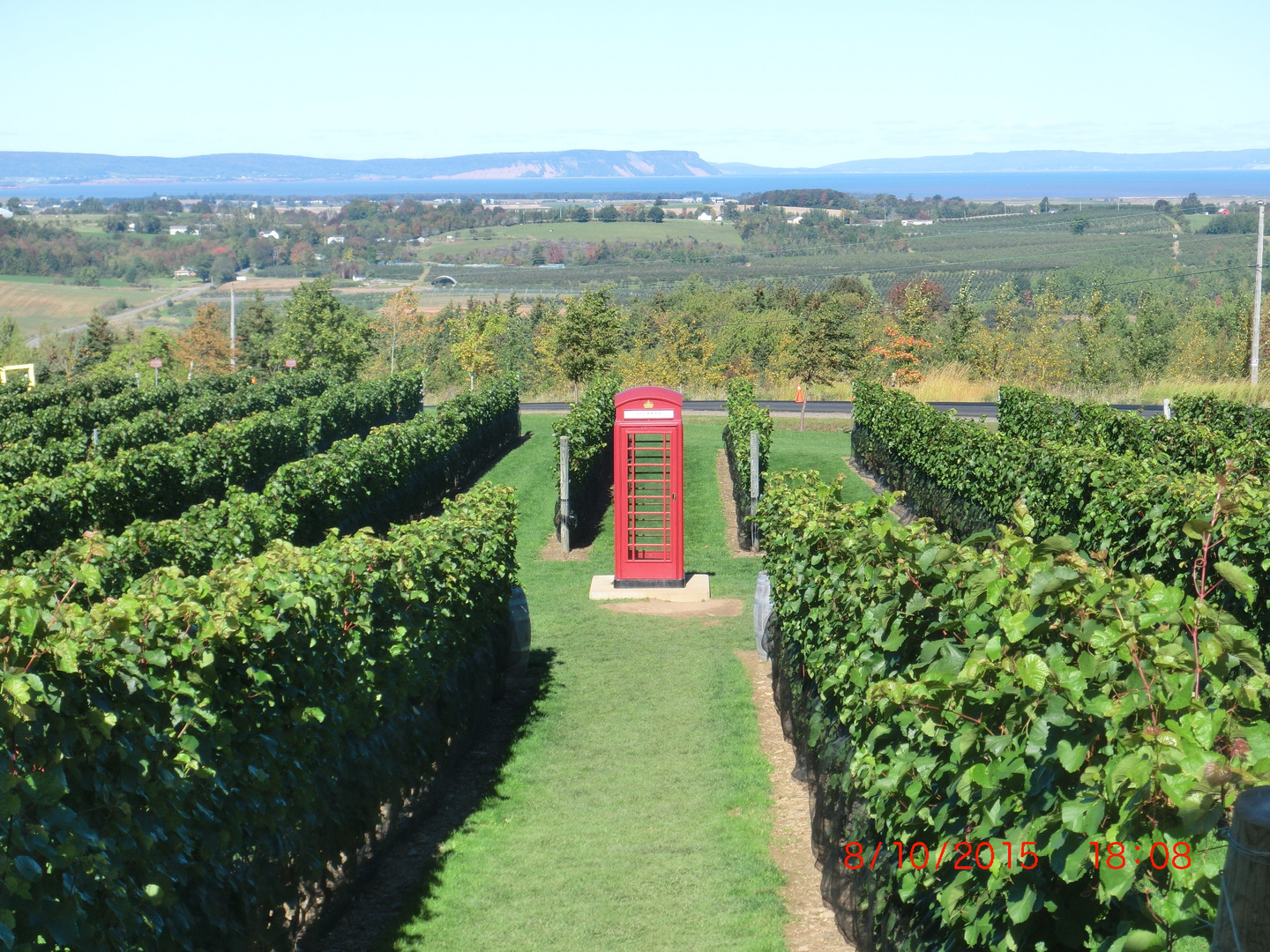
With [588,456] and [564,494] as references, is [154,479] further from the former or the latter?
[588,456]

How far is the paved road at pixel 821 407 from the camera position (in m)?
38.9

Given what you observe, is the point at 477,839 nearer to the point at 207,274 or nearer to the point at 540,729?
the point at 540,729

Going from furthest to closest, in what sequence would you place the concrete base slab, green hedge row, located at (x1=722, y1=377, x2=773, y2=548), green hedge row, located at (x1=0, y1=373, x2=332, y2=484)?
green hedge row, located at (x1=722, y1=377, x2=773, y2=548) → green hedge row, located at (x1=0, y1=373, x2=332, y2=484) → the concrete base slab

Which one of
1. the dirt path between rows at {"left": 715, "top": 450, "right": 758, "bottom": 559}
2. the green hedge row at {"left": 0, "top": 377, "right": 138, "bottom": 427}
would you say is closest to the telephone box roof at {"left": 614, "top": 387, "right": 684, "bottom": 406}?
the dirt path between rows at {"left": 715, "top": 450, "right": 758, "bottom": 559}

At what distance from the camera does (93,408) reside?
2906cm

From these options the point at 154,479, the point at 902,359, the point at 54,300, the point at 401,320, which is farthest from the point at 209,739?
the point at 54,300

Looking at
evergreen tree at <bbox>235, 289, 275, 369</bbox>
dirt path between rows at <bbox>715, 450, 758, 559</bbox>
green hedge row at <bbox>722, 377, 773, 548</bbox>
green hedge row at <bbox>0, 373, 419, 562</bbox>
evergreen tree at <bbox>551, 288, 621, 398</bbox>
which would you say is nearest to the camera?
green hedge row at <bbox>0, 373, 419, 562</bbox>

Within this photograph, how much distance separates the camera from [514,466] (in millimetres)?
27297

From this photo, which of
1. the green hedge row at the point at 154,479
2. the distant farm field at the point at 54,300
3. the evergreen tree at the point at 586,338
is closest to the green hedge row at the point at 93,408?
the green hedge row at the point at 154,479

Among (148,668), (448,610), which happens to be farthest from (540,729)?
(148,668)

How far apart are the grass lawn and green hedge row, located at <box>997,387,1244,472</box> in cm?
615

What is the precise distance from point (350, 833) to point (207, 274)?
209 m

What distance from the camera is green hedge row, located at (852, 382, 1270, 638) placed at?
927 cm

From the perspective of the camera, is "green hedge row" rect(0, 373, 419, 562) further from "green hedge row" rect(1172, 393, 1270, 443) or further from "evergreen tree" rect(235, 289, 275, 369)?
"evergreen tree" rect(235, 289, 275, 369)
